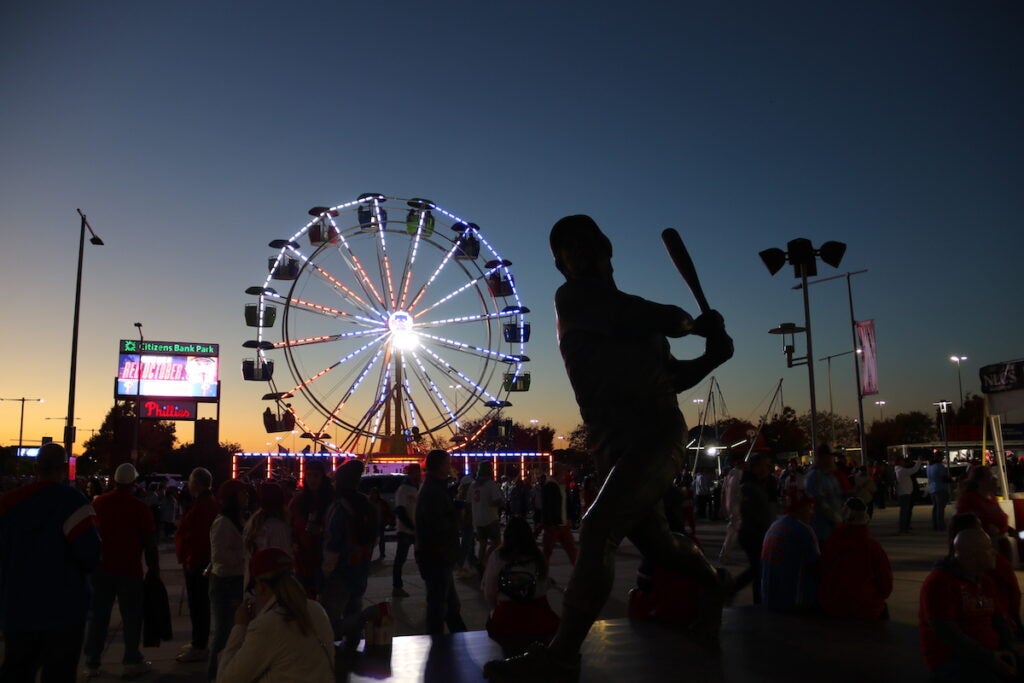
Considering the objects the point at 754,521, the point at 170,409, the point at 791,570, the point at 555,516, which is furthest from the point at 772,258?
the point at 170,409

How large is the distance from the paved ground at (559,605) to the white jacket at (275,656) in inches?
33.6

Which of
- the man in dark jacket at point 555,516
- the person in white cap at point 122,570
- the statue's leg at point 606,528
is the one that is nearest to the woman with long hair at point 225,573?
the person in white cap at point 122,570

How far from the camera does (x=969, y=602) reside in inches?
150

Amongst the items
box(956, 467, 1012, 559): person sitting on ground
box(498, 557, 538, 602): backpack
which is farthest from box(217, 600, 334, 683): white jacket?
box(956, 467, 1012, 559): person sitting on ground

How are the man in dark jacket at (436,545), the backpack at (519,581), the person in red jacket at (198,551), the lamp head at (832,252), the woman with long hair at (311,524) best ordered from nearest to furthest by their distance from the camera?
the backpack at (519,581) → the woman with long hair at (311,524) → the man in dark jacket at (436,545) → the person in red jacket at (198,551) → the lamp head at (832,252)

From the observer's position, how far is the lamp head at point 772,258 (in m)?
14.7

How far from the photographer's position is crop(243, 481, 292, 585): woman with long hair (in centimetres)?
571

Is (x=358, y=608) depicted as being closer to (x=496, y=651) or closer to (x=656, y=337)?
(x=496, y=651)

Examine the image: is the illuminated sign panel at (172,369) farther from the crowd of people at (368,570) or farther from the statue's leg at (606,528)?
the statue's leg at (606,528)

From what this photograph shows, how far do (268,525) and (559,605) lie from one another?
4.43 meters

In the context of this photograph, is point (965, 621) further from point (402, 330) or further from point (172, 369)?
point (172, 369)

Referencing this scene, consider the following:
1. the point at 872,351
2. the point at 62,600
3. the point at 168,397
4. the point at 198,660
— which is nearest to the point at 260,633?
the point at 62,600

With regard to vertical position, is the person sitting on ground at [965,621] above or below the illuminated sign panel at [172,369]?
below

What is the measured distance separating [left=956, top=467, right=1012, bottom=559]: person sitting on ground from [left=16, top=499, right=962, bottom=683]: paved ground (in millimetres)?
986
